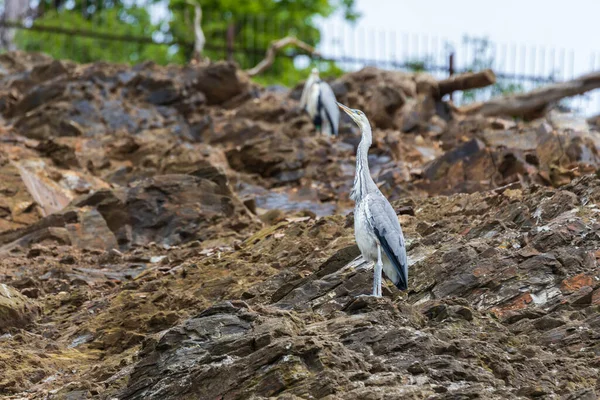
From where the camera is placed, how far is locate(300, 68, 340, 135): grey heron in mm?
22125

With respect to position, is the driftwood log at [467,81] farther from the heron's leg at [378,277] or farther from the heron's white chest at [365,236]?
the heron's leg at [378,277]

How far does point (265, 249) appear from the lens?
1352 cm

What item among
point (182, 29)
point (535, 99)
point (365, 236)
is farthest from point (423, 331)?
point (182, 29)

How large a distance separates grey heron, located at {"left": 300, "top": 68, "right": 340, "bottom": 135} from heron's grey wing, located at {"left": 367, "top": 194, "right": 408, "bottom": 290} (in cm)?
1104

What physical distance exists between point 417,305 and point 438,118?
14879mm

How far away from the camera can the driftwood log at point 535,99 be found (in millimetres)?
26328

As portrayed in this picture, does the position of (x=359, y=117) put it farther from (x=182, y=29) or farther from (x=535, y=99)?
(x=182, y=29)

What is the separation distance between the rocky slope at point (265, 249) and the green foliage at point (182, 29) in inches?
214

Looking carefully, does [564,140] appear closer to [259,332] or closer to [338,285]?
[338,285]

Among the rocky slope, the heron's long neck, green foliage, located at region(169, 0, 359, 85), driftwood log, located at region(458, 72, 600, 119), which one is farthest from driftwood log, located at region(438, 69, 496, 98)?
the heron's long neck

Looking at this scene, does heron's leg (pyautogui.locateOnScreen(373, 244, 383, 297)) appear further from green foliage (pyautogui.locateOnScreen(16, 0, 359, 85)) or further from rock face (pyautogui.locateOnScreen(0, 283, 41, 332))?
green foliage (pyautogui.locateOnScreen(16, 0, 359, 85))

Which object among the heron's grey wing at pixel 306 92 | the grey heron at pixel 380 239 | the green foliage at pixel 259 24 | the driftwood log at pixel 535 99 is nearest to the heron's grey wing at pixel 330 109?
the heron's grey wing at pixel 306 92

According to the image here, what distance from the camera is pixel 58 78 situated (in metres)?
23.2

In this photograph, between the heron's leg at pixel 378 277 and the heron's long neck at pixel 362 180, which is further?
the heron's long neck at pixel 362 180
